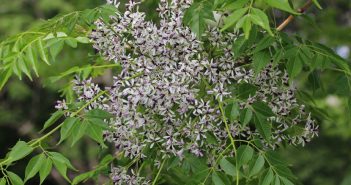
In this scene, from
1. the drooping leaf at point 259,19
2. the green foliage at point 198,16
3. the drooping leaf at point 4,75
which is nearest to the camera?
the drooping leaf at point 259,19

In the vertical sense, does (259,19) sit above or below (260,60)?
above

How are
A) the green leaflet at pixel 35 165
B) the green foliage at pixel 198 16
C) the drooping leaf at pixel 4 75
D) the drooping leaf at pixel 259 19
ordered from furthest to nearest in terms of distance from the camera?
the drooping leaf at pixel 4 75, the green leaflet at pixel 35 165, the green foliage at pixel 198 16, the drooping leaf at pixel 259 19

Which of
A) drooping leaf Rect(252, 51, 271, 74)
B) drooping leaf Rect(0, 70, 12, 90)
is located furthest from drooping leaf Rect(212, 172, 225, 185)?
drooping leaf Rect(0, 70, 12, 90)

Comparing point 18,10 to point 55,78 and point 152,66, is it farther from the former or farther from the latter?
point 152,66

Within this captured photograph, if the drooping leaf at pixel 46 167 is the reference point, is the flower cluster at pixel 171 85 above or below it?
above

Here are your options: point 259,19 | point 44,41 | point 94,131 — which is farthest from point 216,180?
point 44,41

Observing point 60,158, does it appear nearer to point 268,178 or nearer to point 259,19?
point 268,178

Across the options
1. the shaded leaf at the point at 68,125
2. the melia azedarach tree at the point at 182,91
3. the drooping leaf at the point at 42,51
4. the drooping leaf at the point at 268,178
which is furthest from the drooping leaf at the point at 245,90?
the drooping leaf at the point at 42,51

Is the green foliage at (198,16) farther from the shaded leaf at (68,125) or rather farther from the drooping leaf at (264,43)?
the shaded leaf at (68,125)
